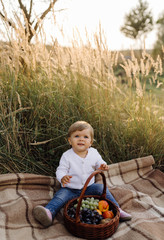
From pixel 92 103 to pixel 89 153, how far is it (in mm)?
722

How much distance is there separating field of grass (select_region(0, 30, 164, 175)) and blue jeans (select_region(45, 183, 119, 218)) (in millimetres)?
457

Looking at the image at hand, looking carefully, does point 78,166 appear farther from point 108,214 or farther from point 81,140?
point 108,214

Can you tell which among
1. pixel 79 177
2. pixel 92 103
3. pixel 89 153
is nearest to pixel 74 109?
pixel 92 103

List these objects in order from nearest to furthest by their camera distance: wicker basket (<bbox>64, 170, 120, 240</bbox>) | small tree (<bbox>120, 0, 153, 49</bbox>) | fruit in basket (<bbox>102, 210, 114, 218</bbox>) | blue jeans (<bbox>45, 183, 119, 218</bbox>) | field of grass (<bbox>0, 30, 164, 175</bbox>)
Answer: wicker basket (<bbox>64, 170, 120, 240</bbox>) → fruit in basket (<bbox>102, 210, 114, 218</bbox>) → blue jeans (<bbox>45, 183, 119, 218</bbox>) → field of grass (<bbox>0, 30, 164, 175</bbox>) → small tree (<bbox>120, 0, 153, 49</bbox>)

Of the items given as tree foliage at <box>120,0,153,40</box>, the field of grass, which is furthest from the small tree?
the field of grass

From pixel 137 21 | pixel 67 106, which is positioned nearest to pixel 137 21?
pixel 137 21

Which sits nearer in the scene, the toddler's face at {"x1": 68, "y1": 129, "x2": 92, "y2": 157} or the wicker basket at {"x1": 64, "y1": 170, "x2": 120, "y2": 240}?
the wicker basket at {"x1": 64, "y1": 170, "x2": 120, "y2": 240}

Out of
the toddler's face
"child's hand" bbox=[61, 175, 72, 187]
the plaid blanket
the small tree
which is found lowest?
the plaid blanket

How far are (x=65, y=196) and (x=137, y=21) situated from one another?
2275 centimetres

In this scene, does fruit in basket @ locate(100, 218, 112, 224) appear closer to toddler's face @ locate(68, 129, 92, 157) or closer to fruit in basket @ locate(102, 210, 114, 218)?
fruit in basket @ locate(102, 210, 114, 218)

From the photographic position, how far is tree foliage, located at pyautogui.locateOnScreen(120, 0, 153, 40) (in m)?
22.0

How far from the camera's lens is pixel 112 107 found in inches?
101

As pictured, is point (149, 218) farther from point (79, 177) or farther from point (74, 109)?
point (74, 109)

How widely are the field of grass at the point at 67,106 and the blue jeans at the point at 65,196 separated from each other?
0.46 metres
